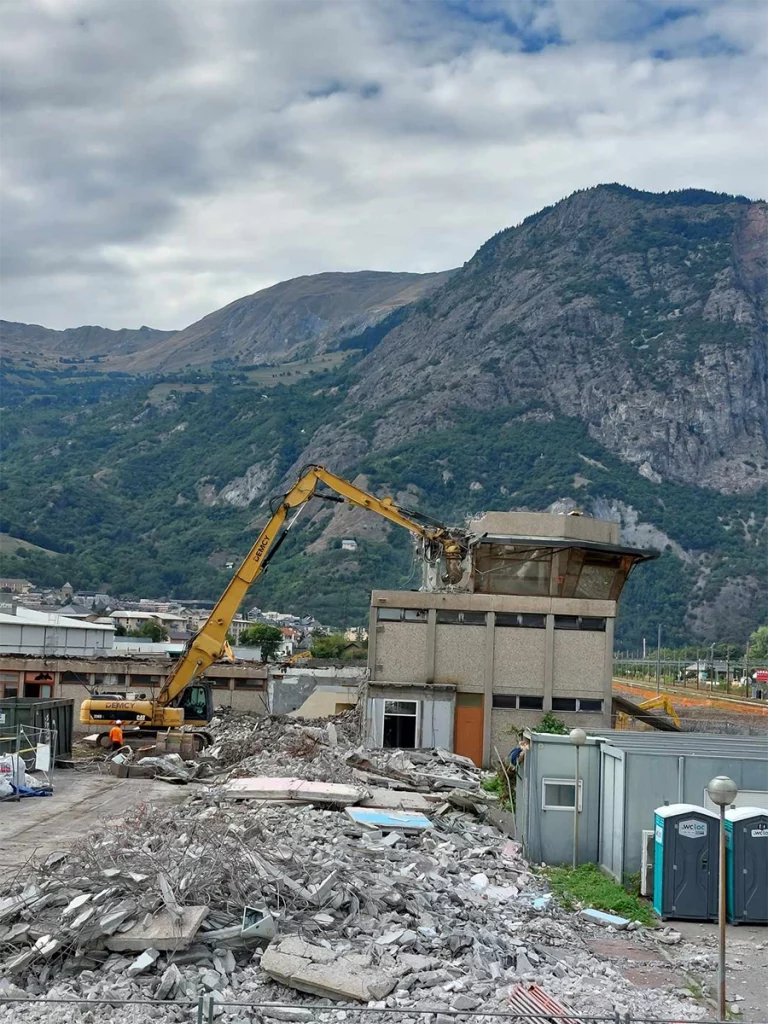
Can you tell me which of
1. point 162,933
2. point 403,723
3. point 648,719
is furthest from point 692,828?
point 648,719

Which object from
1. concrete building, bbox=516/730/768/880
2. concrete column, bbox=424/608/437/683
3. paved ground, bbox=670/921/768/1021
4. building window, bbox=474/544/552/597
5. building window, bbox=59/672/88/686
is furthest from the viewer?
building window, bbox=59/672/88/686

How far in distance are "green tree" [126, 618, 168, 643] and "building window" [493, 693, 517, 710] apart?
285 ft

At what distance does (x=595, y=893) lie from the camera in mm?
18391

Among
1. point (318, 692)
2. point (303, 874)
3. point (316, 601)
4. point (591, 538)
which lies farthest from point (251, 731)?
point (316, 601)

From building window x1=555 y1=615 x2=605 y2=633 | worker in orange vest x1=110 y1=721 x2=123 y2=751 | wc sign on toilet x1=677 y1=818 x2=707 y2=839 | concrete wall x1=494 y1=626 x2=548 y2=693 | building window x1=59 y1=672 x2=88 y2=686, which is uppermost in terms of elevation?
building window x1=555 y1=615 x2=605 y2=633

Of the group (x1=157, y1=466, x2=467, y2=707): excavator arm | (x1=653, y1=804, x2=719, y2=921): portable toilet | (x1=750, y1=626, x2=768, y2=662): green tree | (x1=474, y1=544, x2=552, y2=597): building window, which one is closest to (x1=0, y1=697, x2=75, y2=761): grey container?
(x1=157, y1=466, x2=467, y2=707): excavator arm

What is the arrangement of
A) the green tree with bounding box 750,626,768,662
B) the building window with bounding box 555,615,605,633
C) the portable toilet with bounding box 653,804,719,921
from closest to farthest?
1. the portable toilet with bounding box 653,804,719,921
2. the building window with bounding box 555,615,605,633
3. the green tree with bounding box 750,626,768,662

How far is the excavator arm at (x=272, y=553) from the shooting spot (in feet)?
136

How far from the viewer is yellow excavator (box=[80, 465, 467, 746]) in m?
41.1

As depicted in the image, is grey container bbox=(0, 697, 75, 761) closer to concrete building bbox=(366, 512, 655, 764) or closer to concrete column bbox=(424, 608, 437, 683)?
concrete building bbox=(366, 512, 655, 764)

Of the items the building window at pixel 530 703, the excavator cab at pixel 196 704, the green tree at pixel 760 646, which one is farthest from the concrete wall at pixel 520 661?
the green tree at pixel 760 646

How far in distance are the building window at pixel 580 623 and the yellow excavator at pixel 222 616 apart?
17.9 feet

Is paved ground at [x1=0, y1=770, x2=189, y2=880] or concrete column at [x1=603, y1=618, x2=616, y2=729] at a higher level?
concrete column at [x1=603, y1=618, x2=616, y2=729]

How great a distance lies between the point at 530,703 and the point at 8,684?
116 feet
